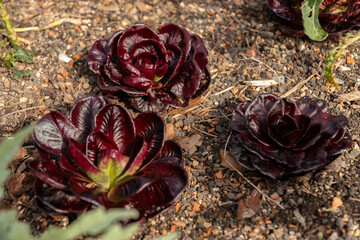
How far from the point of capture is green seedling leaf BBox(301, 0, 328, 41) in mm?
2729

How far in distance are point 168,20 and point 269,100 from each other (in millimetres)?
1421

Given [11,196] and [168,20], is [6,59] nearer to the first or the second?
[11,196]

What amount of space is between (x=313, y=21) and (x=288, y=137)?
3.48ft

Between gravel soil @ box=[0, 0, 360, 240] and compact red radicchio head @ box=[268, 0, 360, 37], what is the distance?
0.46ft

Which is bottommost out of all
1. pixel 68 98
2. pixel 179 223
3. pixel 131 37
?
pixel 179 223

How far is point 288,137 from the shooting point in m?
2.19

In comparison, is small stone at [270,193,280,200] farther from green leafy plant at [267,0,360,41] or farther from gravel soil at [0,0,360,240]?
green leafy plant at [267,0,360,41]

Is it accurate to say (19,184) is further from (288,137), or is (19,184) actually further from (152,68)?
(288,137)

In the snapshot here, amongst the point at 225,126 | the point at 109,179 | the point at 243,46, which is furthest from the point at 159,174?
the point at 243,46

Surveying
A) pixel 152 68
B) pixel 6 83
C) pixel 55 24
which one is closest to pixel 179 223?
pixel 152 68

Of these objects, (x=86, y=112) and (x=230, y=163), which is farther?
(x=230, y=163)

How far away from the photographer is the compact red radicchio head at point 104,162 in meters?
1.95

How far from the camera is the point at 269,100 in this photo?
2.46 m

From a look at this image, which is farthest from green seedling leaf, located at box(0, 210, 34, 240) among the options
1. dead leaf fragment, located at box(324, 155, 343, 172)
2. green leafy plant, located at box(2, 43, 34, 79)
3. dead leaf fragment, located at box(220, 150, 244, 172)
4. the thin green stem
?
the thin green stem
